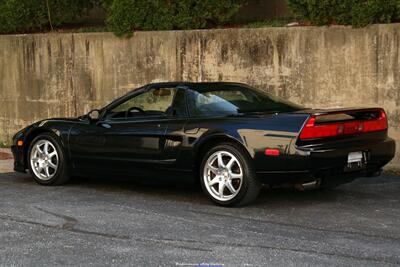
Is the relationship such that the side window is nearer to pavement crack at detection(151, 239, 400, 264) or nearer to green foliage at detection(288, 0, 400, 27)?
pavement crack at detection(151, 239, 400, 264)

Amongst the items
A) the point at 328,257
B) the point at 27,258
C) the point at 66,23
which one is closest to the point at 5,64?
the point at 66,23

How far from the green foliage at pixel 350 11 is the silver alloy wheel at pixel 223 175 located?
13.7ft

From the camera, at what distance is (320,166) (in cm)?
601

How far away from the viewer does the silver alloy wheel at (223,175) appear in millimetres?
6312

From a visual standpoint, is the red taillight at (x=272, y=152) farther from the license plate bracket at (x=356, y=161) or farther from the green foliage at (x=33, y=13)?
the green foliage at (x=33, y=13)

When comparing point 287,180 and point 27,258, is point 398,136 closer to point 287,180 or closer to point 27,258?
point 287,180

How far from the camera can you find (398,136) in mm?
9266

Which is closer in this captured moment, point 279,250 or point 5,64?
point 279,250

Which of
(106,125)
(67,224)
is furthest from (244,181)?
(106,125)

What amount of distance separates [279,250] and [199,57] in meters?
6.18

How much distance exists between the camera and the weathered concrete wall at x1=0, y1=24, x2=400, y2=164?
368 inches

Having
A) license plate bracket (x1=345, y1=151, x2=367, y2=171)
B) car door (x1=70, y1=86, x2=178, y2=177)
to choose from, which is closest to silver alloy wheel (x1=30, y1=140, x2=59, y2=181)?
car door (x1=70, y1=86, x2=178, y2=177)

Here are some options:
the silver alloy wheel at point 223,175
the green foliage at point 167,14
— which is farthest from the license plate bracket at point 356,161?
the green foliage at point 167,14

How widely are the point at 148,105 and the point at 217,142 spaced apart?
50.1 inches
